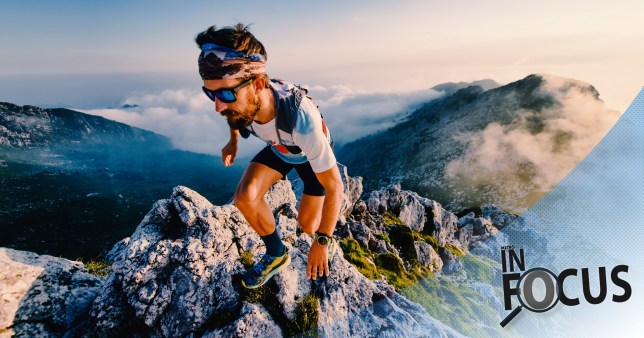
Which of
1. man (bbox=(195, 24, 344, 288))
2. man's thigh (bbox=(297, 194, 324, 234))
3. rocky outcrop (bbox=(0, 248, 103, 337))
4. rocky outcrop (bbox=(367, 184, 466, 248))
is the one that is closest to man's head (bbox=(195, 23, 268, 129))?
man (bbox=(195, 24, 344, 288))

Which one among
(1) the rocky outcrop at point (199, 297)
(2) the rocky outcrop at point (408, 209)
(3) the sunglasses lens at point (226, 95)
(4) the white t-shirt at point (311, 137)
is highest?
(3) the sunglasses lens at point (226, 95)

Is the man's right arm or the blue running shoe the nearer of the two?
the man's right arm

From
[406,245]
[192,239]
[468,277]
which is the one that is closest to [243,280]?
[192,239]

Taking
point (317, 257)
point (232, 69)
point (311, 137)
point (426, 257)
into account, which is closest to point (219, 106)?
point (232, 69)

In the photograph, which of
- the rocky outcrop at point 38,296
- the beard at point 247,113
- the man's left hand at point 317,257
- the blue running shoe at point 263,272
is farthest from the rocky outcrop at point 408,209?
the beard at point 247,113

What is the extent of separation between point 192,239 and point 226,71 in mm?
5335

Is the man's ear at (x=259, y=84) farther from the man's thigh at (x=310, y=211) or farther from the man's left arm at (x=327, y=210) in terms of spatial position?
the man's thigh at (x=310, y=211)

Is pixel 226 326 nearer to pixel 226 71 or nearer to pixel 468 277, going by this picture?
pixel 226 71

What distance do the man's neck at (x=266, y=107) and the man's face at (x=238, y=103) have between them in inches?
3.4

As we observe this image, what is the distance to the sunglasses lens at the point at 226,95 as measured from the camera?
538cm

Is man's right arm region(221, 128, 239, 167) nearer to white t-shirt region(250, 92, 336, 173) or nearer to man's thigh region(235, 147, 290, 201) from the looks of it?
man's thigh region(235, 147, 290, 201)

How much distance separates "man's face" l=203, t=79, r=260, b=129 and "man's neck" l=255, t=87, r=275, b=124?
0.09 metres

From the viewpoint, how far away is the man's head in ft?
17.3

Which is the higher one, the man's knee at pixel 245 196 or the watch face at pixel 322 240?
the man's knee at pixel 245 196
